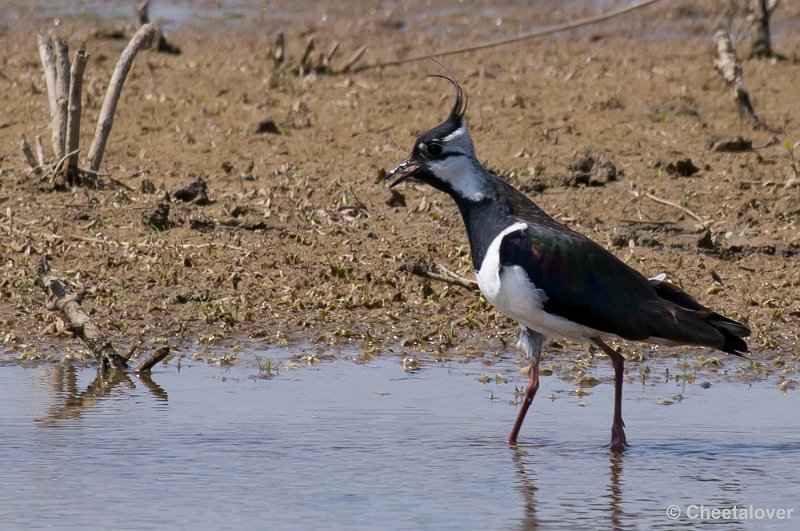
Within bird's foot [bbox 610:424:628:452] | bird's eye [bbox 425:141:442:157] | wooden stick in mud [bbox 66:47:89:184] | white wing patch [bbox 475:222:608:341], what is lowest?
bird's foot [bbox 610:424:628:452]

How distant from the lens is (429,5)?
58.3 ft

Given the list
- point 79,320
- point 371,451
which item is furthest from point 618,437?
point 79,320

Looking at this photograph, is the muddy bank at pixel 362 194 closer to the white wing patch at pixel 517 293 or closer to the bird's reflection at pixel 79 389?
the bird's reflection at pixel 79 389

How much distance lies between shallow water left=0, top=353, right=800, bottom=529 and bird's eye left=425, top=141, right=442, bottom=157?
1166 mm

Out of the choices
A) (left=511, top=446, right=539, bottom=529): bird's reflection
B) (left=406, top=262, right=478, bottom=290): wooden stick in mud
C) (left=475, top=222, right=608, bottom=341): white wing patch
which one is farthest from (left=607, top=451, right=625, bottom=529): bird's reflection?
(left=406, top=262, right=478, bottom=290): wooden stick in mud

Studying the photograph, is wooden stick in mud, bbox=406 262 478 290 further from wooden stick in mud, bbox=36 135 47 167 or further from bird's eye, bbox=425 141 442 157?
wooden stick in mud, bbox=36 135 47 167

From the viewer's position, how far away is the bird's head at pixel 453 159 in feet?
23.0

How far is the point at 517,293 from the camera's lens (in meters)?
6.70

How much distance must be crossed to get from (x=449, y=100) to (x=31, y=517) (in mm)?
7004

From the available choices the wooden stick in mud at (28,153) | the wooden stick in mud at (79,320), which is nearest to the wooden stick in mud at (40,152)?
the wooden stick in mud at (28,153)

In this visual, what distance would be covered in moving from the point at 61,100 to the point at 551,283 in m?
4.50

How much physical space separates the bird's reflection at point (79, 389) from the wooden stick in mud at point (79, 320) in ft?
0.21

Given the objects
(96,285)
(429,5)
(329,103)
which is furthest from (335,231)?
(429,5)

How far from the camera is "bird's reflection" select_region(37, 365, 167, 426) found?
713 cm
